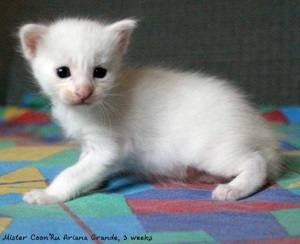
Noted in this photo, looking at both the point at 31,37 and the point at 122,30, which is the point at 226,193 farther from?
the point at 31,37

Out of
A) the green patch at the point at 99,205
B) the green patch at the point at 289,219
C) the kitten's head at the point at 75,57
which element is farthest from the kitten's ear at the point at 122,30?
the green patch at the point at 289,219

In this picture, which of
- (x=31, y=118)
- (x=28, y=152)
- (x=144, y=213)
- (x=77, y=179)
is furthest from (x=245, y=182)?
(x=31, y=118)

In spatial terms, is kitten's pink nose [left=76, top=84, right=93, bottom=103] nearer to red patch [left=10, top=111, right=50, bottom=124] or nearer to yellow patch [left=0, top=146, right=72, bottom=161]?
yellow patch [left=0, top=146, right=72, bottom=161]

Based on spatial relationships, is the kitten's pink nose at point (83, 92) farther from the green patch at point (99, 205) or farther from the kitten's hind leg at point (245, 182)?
the kitten's hind leg at point (245, 182)

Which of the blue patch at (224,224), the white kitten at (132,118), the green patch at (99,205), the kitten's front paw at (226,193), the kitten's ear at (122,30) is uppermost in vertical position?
the kitten's ear at (122,30)

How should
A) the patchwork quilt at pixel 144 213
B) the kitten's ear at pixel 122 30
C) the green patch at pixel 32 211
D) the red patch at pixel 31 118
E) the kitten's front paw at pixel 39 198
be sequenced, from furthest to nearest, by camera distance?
the red patch at pixel 31 118
the kitten's ear at pixel 122 30
the kitten's front paw at pixel 39 198
the green patch at pixel 32 211
the patchwork quilt at pixel 144 213

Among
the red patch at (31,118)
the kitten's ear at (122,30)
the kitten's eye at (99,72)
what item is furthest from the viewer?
the red patch at (31,118)

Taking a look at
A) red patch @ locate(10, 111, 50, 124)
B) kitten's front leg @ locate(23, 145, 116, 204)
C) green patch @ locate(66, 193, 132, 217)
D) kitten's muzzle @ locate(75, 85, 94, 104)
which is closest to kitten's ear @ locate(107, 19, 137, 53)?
kitten's muzzle @ locate(75, 85, 94, 104)
